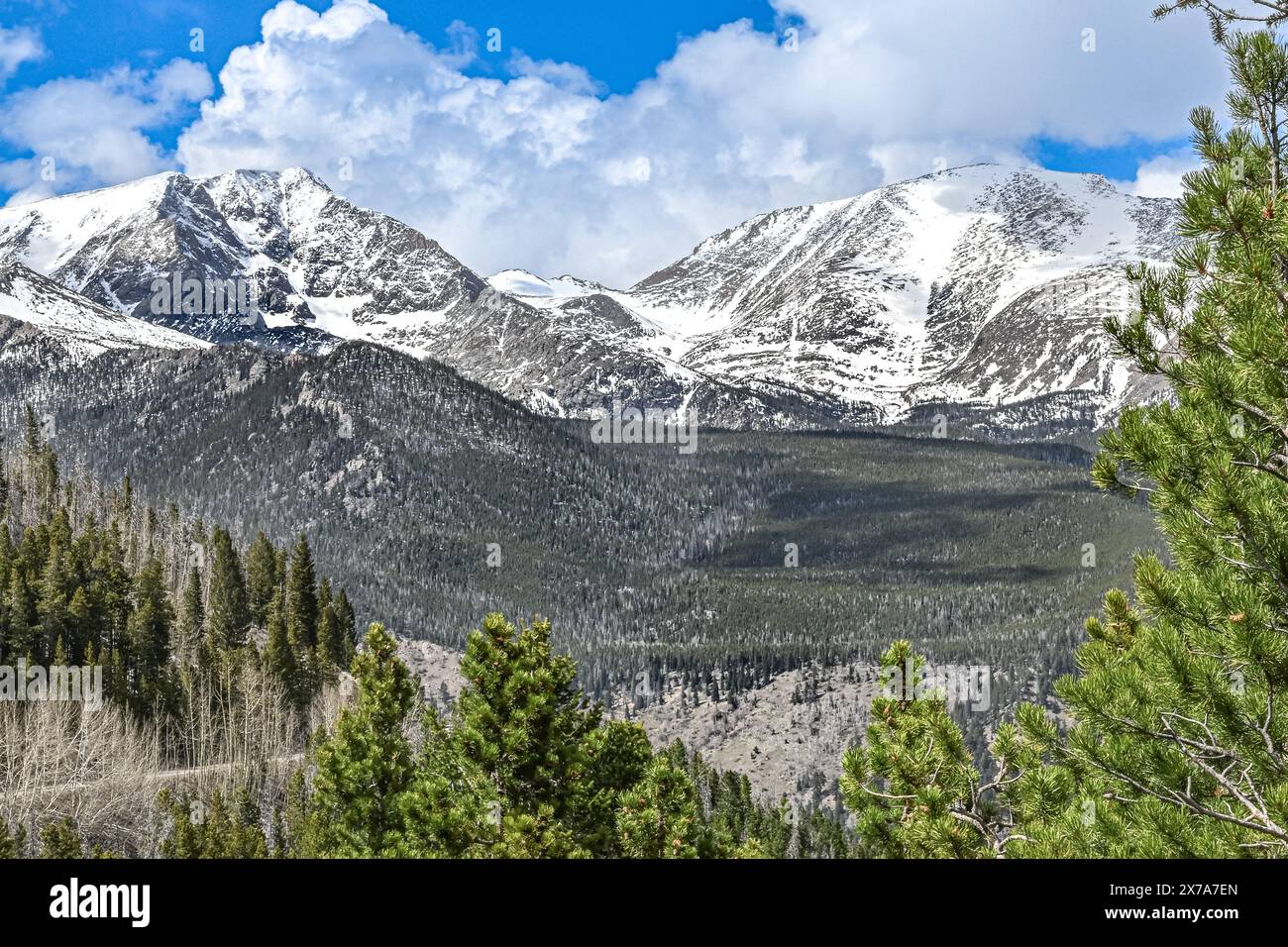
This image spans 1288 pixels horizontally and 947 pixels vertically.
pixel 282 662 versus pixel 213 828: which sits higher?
pixel 282 662

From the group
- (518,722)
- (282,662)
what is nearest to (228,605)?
(282,662)

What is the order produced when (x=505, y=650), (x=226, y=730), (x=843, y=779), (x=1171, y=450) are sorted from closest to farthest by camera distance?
1. (x=1171, y=450)
2. (x=843, y=779)
3. (x=505, y=650)
4. (x=226, y=730)

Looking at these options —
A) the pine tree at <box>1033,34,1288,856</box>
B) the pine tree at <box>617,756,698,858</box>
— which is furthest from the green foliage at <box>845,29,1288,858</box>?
the pine tree at <box>617,756,698,858</box>

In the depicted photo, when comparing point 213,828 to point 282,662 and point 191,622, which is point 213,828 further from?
point 191,622

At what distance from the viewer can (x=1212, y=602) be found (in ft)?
33.2

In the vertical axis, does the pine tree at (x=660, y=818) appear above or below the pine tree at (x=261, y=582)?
below

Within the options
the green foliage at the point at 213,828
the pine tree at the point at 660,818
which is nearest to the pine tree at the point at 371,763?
the pine tree at the point at 660,818

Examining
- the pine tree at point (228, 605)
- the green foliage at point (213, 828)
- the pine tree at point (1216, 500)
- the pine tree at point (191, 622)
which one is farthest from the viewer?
the pine tree at point (228, 605)

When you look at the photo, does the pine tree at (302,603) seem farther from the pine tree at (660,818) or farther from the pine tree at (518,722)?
the pine tree at (660,818)

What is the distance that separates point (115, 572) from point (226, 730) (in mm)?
25180

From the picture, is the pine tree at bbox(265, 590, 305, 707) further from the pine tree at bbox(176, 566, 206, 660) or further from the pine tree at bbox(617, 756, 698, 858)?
the pine tree at bbox(617, 756, 698, 858)

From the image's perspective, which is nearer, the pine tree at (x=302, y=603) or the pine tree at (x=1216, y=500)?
the pine tree at (x=1216, y=500)
